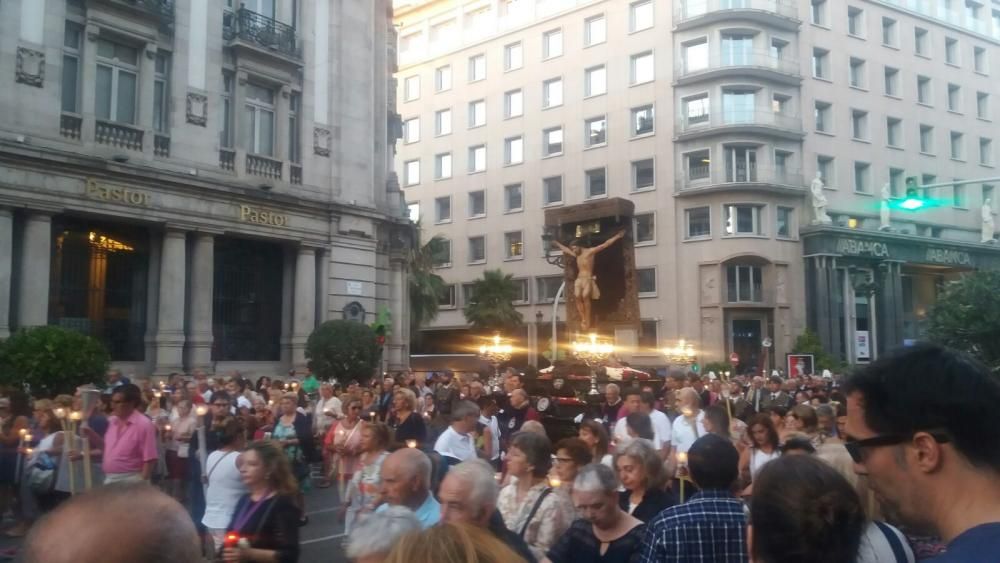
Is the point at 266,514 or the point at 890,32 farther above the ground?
the point at 890,32

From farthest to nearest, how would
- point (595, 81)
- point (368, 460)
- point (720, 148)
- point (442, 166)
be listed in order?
point (442, 166) < point (595, 81) < point (720, 148) < point (368, 460)

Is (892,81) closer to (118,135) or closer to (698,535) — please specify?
(118,135)

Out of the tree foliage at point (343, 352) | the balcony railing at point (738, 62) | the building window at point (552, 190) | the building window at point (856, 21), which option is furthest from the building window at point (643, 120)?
the tree foliage at point (343, 352)

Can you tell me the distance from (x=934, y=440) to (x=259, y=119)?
26846 millimetres

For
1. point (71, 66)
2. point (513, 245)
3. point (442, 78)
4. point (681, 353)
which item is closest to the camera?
point (71, 66)

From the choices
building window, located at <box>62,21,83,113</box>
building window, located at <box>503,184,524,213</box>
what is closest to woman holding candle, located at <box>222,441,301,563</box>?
building window, located at <box>62,21,83,113</box>

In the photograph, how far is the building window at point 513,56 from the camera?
5381cm

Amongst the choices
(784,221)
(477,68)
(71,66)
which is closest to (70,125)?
(71,66)

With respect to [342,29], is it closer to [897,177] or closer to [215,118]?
[215,118]

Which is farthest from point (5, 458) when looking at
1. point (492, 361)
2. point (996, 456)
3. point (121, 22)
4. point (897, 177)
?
point (897, 177)

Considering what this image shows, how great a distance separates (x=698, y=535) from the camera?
12.3ft

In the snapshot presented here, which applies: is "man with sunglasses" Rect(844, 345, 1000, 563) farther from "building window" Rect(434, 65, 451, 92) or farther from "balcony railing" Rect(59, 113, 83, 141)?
"building window" Rect(434, 65, 451, 92)

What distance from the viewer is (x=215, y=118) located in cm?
2483

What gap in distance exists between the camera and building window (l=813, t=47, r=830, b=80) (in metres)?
48.3
